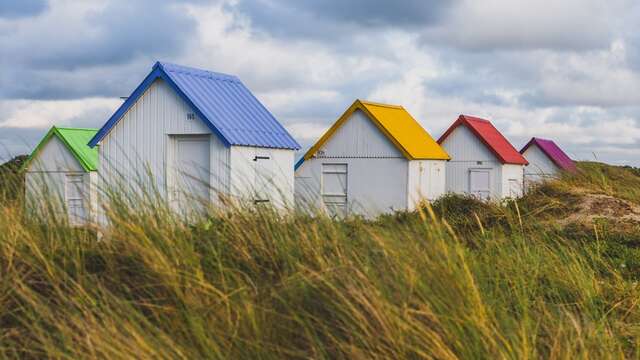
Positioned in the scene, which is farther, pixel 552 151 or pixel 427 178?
pixel 552 151

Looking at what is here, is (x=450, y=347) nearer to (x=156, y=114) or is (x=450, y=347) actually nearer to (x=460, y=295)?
(x=460, y=295)

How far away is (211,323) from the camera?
5.20 meters

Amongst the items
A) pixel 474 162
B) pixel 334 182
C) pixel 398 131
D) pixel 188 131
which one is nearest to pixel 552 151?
pixel 474 162

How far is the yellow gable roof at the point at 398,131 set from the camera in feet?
84.7

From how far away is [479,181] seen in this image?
1217 inches

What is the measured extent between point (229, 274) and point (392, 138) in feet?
65.8

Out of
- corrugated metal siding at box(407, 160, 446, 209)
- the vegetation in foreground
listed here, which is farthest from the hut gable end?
the vegetation in foreground

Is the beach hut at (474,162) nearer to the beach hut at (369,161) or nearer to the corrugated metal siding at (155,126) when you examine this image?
the beach hut at (369,161)

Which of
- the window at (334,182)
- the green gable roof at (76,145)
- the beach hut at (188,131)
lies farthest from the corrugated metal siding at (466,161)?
the green gable roof at (76,145)

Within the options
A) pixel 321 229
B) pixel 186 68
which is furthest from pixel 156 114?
pixel 321 229

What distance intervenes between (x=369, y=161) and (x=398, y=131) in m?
1.59

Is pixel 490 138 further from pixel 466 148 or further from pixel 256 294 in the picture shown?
pixel 256 294

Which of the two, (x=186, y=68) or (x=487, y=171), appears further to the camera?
(x=487, y=171)

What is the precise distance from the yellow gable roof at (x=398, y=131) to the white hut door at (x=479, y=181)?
191cm
